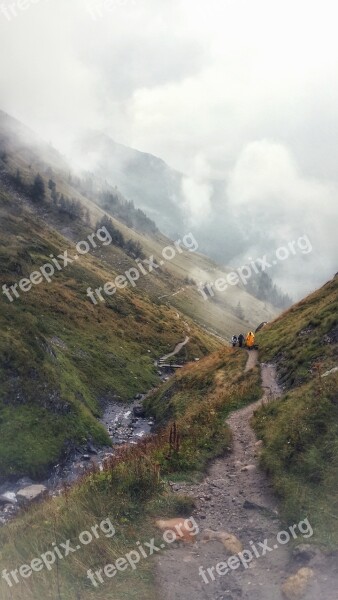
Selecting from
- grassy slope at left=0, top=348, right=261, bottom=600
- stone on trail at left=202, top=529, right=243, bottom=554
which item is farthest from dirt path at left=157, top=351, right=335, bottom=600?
grassy slope at left=0, top=348, right=261, bottom=600

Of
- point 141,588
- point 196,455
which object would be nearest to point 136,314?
point 196,455

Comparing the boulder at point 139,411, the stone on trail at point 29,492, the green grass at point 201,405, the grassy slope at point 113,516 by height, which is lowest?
the stone on trail at point 29,492

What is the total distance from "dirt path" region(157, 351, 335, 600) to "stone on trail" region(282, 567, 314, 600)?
0.68 feet

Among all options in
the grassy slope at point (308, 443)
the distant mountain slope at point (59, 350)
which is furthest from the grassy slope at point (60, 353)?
the grassy slope at point (308, 443)

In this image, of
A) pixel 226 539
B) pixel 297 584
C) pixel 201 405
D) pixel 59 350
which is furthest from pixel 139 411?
pixel 297 584

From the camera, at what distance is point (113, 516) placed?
1283 centimetres

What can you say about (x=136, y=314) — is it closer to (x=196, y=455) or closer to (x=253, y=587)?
(x=196, y=455)

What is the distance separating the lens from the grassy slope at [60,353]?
32.9m

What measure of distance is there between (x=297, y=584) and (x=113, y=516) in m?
5.39

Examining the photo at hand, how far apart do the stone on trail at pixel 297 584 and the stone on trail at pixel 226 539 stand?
1.82 meters

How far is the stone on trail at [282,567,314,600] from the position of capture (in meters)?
10.0

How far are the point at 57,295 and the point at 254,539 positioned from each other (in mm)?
65525

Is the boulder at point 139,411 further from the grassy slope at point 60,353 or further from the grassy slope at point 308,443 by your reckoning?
the grassy slope at point 308,443

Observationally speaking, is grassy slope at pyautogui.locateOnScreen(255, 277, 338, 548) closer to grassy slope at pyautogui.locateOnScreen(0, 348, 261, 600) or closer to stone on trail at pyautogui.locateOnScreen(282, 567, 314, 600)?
stone on trail at pyautogui.locateOnScreen(282, 567, 314, 600)
